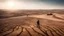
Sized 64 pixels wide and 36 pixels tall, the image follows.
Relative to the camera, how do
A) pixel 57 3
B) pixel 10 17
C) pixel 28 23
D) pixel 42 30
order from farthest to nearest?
pixel 57 3 < pixel 10 17 < pixel 28 23 < pixel 42 30

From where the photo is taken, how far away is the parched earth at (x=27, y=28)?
1583mm

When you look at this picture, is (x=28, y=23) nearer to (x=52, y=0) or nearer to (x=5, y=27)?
(x=5, y=27)

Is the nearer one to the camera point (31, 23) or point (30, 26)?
point (30, 26)

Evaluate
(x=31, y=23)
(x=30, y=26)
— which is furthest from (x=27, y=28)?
(x=31, y=23)

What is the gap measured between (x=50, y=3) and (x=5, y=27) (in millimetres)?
931

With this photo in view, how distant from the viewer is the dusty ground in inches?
62.5

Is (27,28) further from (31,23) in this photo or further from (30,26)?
(31,23)

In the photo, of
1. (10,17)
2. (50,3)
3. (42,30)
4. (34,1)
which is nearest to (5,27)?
(10,17)

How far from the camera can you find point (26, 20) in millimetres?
2053

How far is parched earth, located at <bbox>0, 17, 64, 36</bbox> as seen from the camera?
1583 mm

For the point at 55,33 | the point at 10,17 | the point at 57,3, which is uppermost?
the point at 57,3

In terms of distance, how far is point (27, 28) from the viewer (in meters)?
1.75

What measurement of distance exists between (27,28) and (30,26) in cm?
9

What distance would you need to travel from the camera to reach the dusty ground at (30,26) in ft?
5.21
